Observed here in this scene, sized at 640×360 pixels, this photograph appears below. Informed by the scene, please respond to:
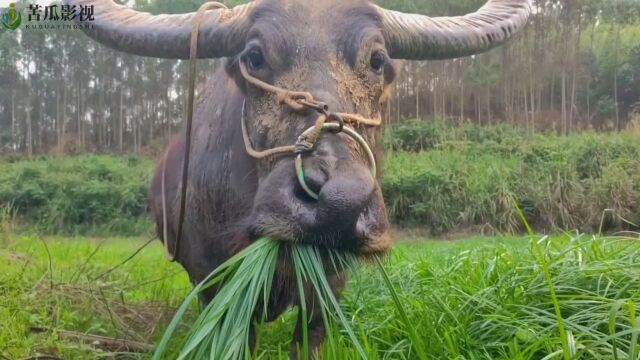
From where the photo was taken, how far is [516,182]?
14.5 metres

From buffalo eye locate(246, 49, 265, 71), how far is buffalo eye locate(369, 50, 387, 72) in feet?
1.56

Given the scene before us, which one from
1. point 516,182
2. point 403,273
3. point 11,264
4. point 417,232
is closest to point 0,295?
point 11,264

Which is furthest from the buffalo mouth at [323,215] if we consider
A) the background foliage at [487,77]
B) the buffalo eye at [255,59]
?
the background foliage at [487,77]

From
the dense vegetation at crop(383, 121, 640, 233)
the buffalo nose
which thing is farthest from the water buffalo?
the dense vegetation at crop(383, 121, 640, 233)

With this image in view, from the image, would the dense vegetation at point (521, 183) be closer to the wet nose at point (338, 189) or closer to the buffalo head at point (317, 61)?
the buffalo head at point (317, 61)

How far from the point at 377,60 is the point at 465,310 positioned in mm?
1233

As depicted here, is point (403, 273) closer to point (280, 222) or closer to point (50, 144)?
point (280, 222)

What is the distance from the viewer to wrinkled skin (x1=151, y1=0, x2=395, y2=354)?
2.10m

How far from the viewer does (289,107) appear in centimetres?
245

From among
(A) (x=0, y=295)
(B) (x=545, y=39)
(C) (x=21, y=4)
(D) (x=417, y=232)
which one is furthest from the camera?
(B) (x=545, y=39)

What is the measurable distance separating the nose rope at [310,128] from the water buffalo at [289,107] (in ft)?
0.08

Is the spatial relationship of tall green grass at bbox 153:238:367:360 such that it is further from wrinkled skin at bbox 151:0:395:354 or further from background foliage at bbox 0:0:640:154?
background foliage at bbox 0:0:640:154

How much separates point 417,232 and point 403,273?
31.8 feet

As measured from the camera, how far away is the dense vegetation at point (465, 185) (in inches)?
534
